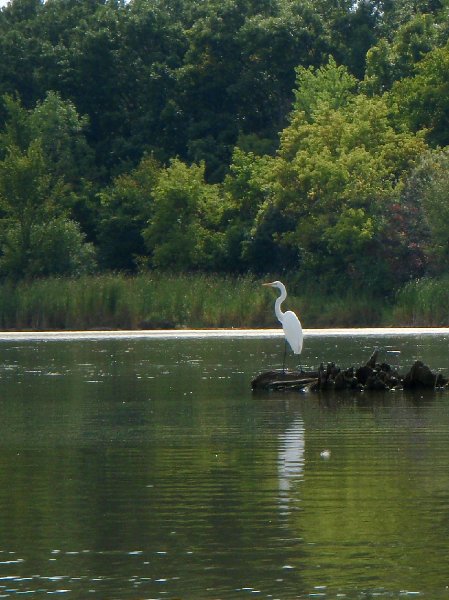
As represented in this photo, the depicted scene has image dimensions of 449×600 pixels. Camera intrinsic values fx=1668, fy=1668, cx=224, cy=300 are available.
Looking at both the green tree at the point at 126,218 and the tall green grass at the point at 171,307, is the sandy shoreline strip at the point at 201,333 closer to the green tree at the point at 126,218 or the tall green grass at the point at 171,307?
the tall green grass at the point at 171,307

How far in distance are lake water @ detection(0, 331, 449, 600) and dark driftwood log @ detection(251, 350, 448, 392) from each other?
0.26m

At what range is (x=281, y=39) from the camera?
82.4 metres

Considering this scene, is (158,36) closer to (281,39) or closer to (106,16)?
(106,16)

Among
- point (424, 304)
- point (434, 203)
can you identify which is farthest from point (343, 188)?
point (424, 304)

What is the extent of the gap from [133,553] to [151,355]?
29.5 m

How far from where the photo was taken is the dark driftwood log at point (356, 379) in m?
28.6

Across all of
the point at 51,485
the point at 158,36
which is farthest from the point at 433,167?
the point at 51,485

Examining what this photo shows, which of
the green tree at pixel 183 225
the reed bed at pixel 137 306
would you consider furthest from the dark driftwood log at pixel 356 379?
the green tree at pixel 183 225

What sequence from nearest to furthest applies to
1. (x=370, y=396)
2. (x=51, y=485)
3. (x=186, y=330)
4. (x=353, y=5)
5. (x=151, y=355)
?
(x=51, y=485) < (x=370, y=396) < (x=151, y=355) < (x=186, y=330) < (x=353, y=5)

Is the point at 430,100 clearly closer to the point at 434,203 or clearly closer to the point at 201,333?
the point at 434,203

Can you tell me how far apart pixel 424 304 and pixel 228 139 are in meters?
27.1

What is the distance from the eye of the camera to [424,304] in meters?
59.0

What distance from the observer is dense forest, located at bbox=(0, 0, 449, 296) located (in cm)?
6406

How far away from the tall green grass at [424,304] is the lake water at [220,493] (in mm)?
28114
